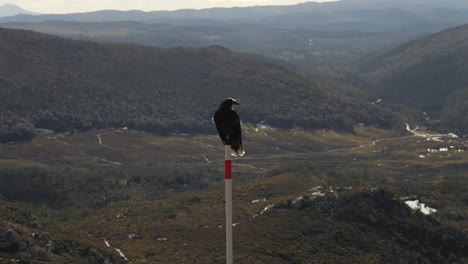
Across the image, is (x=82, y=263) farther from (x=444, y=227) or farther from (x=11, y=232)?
(x=444, y=227)

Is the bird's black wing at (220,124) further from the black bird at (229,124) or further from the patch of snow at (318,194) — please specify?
the patch of snow at (318,194)

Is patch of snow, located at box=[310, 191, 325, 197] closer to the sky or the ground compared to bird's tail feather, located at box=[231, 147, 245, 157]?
closer to the ground

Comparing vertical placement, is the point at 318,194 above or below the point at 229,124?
below

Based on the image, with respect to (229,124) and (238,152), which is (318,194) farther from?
(229,124)

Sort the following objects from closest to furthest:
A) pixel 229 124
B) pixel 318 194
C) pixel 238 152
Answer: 1. pixel 229 124
2. pixel 238 152
3. pixel 318 194

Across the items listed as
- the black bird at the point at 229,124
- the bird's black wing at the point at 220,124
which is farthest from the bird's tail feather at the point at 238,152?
the bird's black wing at the point at 220,124

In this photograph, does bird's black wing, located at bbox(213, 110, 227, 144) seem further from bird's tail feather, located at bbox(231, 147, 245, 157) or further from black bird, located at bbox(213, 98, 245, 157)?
bird's tail feather, located at bbox(231, 147, 245, 157)

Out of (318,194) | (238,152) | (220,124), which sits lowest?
(318,194)

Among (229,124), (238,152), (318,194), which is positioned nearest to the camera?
(229,124)

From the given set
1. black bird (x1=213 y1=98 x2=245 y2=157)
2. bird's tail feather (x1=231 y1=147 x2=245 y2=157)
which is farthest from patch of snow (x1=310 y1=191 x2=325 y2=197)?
black bird (x1=213 y1=98 x2=245 y2=157)

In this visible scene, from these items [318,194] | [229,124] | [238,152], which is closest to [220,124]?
[229,124]
